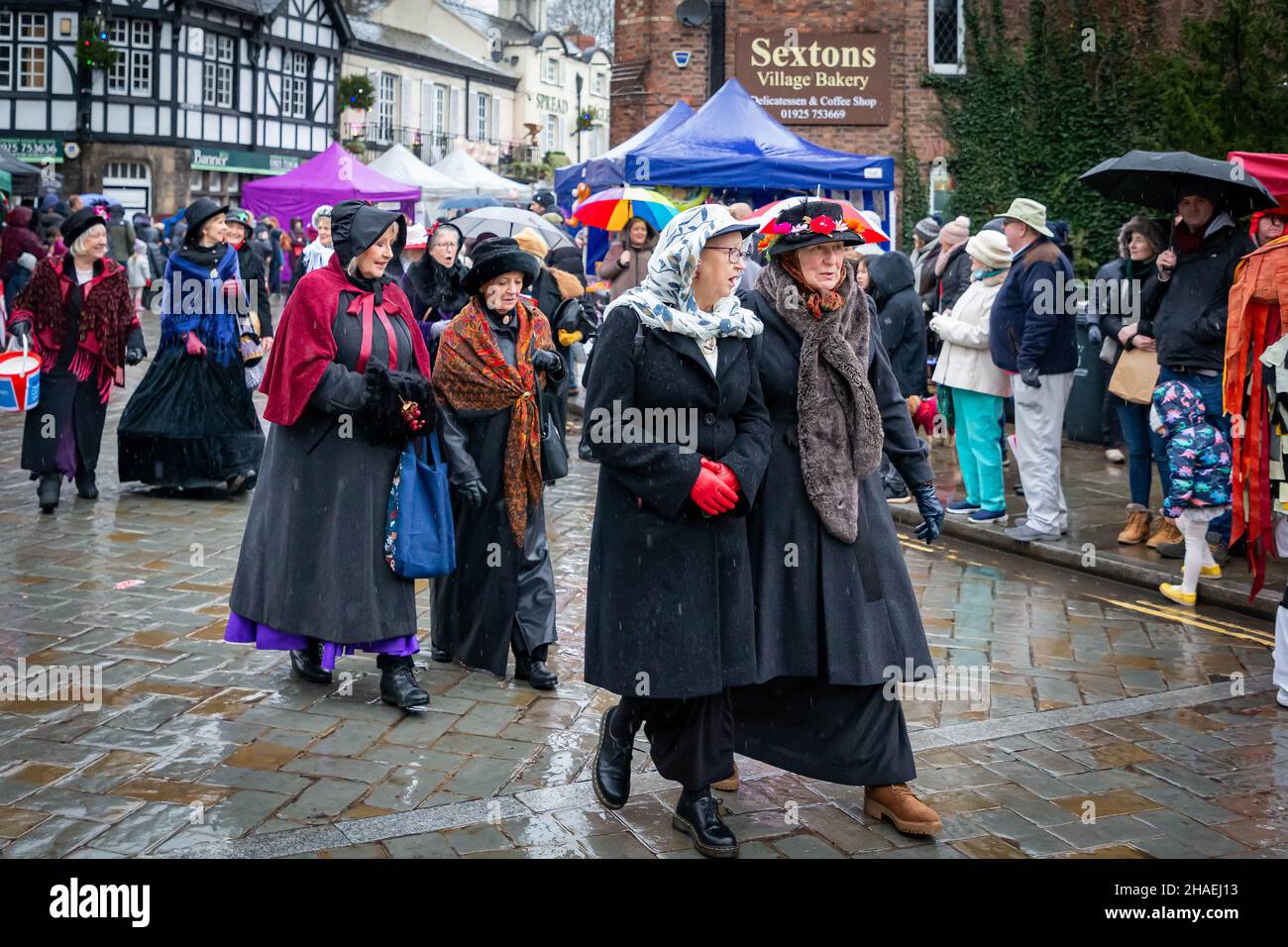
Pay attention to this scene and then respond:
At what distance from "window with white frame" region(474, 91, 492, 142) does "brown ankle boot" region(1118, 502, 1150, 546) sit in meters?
57.3

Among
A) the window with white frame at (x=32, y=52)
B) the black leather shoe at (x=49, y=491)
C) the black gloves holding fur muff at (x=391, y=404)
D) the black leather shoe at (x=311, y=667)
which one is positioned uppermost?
the window with white frame at (x=32, y=52)

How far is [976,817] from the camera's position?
4.89 m

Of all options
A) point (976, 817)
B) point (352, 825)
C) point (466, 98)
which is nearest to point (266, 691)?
point (352, 825)

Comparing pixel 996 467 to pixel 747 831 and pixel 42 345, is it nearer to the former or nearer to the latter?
pixel 747 831

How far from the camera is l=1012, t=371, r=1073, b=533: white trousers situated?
9.34 meters

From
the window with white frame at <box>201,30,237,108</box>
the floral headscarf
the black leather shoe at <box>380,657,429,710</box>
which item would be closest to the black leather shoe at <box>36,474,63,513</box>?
the black leather shoe at <box>380,657,429,710</box>

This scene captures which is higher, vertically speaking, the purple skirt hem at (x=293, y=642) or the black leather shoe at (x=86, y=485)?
the black leather shoe at (x=86, y=485)

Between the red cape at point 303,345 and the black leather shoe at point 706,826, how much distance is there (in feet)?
7.34

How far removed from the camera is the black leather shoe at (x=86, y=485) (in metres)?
10.4

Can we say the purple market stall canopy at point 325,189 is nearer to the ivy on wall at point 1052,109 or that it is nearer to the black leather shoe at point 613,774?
the ivy on wall at point 1052,109

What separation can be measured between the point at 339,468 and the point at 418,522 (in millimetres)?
381

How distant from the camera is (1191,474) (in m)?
8.02

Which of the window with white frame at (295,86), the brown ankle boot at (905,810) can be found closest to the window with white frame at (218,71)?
the window with white frame at (295,86)
